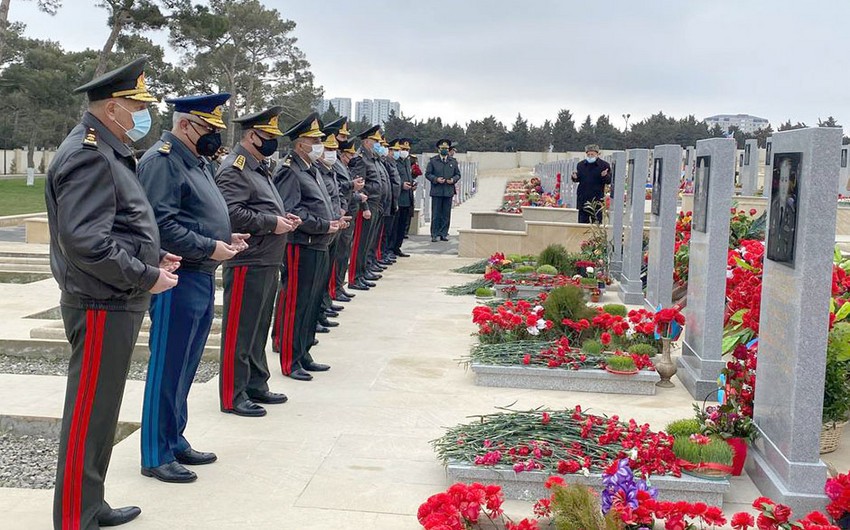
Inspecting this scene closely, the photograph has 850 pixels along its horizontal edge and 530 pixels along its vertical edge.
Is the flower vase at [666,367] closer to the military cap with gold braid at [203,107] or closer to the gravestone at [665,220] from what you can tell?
the gravestone at [665,220]

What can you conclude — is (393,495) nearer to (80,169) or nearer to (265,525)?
(265,525)

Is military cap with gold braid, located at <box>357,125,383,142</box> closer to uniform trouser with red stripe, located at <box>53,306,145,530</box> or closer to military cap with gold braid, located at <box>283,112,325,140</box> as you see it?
military cap with gold braid, located at <box>283,112,325,140</box>

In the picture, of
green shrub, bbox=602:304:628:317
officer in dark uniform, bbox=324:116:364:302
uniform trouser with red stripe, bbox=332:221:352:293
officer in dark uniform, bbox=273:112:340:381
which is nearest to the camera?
officer in dark uniform, bbox=273:112:340:381

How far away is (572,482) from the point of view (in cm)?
471

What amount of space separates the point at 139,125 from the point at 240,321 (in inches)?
86.2

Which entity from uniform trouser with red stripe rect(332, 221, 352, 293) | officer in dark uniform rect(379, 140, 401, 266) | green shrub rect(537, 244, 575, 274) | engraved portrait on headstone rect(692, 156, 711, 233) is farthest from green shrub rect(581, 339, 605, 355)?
officer in dark uniform rect(379, 140, 401, 266)

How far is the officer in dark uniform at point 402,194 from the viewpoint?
17023mm

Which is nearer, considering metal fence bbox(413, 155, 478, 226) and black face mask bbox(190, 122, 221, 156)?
black face mask bbox(190, 122, 221, 156)

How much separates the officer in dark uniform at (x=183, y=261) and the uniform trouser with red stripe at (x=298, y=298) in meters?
1.95

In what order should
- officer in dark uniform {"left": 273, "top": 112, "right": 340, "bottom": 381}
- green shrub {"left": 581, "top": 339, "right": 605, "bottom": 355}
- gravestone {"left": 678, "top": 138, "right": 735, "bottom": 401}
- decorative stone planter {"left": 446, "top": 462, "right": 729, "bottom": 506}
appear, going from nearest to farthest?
decorative stone planter {"left": 446, "top": 462, "right": 729, "bottom": 506}, gravestone {"left": 678, "top": 138, "right": 735, "bottom": 401}, officer in dark uniform {"left": 273, "top": 112, "right": 340, "bottom": 381}, green shrub {"left": 581, "top": 339, "right": 605, "bottom": 355}

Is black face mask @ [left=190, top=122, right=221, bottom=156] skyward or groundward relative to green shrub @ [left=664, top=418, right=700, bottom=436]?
skyward

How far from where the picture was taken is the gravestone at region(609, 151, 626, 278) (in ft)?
42.6

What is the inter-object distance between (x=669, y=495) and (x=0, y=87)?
50929mm

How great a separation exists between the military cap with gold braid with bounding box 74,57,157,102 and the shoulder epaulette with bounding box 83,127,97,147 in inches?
7.5
